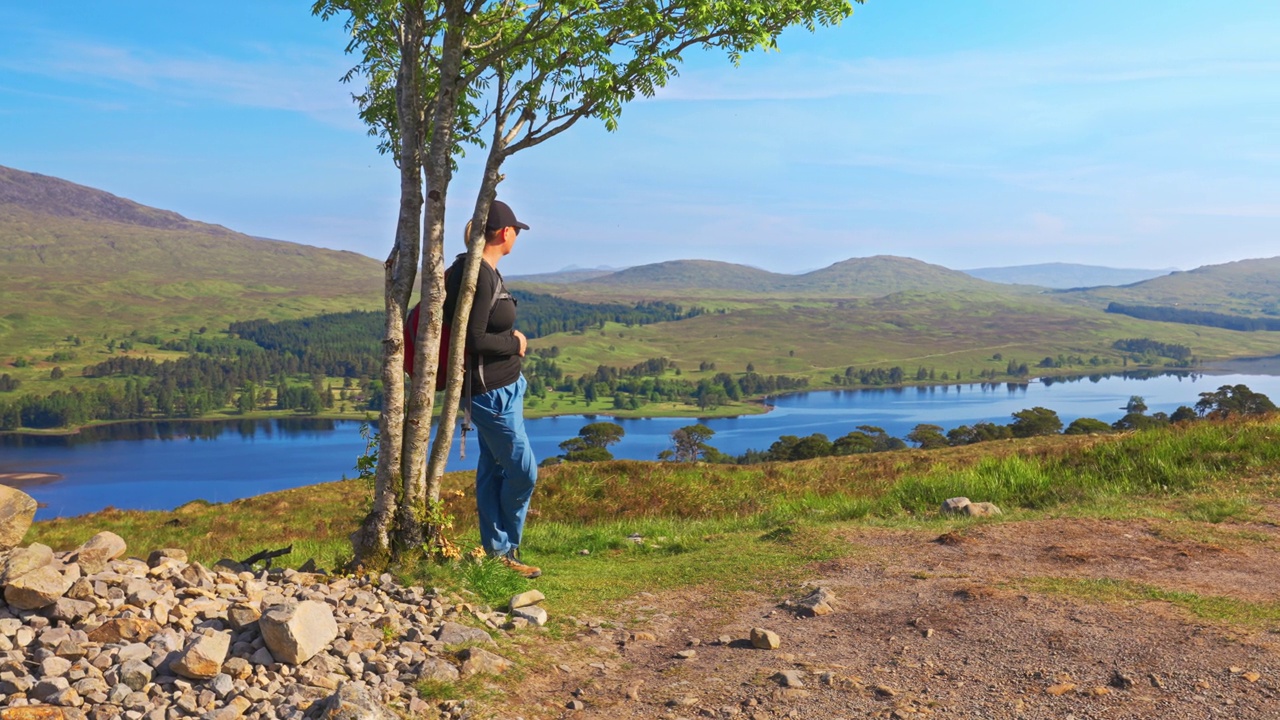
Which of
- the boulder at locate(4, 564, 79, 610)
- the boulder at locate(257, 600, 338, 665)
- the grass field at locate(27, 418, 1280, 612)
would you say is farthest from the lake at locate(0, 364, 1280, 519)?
the boulder at locate(257, 600, 338, 665)

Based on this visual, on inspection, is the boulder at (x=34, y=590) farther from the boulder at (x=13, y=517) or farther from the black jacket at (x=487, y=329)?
the black jacket at (x=487, y=329)

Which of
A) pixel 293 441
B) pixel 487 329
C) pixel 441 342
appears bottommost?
pixel 293 441

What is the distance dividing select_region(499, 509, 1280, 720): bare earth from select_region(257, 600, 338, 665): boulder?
1331 mm

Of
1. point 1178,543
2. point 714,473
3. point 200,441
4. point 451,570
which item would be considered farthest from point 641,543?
point 200,441

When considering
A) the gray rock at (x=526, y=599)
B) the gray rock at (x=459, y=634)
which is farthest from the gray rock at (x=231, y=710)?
the gray rock at (x=526, y=599)

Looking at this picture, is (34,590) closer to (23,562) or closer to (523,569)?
(23,562)

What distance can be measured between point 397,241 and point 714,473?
12.3 metres

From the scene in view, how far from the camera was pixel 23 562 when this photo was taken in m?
5.86

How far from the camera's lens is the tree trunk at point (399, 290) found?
7371 millimetres

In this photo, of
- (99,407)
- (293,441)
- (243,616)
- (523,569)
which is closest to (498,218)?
(523,569)

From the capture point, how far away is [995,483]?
11.9 m

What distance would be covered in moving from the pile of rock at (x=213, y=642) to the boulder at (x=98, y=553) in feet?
0.04

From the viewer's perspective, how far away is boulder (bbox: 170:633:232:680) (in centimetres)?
503

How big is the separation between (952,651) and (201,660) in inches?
186
